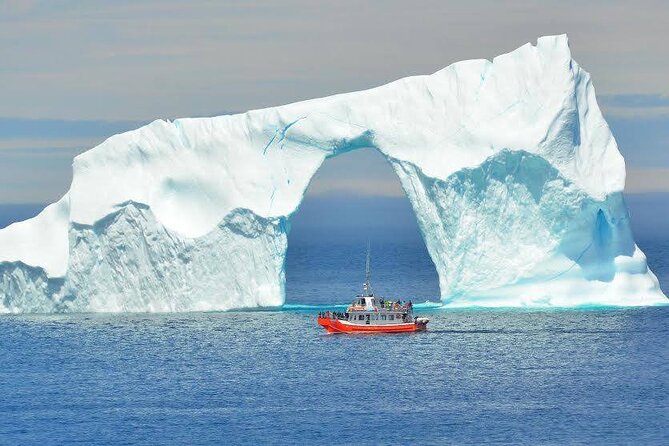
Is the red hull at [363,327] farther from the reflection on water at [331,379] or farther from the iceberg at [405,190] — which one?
the iceberg at [405,190]

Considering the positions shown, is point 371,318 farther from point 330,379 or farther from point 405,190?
point 330,379

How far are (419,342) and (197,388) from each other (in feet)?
28.9

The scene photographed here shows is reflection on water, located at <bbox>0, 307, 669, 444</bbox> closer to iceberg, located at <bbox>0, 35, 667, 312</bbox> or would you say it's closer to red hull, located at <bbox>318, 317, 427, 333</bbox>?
red hull, located at <bbox>318, 317, 427, 333</bbox>

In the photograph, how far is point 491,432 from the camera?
103 ft

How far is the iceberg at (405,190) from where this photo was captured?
45.3 meters

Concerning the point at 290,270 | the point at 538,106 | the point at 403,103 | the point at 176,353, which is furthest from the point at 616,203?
the point at 290,270

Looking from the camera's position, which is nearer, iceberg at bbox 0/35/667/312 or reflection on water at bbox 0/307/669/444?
reflection on water at bbox 0/307/669/444

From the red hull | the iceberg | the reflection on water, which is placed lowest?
the reflection on water

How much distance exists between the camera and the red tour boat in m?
46.3

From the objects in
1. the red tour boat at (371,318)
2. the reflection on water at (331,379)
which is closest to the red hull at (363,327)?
the red tour boat at (371,318)

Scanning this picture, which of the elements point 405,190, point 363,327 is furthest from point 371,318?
point 405,190

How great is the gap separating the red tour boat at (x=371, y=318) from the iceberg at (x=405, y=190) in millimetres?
1581

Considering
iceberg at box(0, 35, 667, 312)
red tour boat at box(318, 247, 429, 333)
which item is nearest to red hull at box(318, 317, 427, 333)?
red tour boat at box(318, 247, 429, 333)

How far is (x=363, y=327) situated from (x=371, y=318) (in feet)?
1.27
